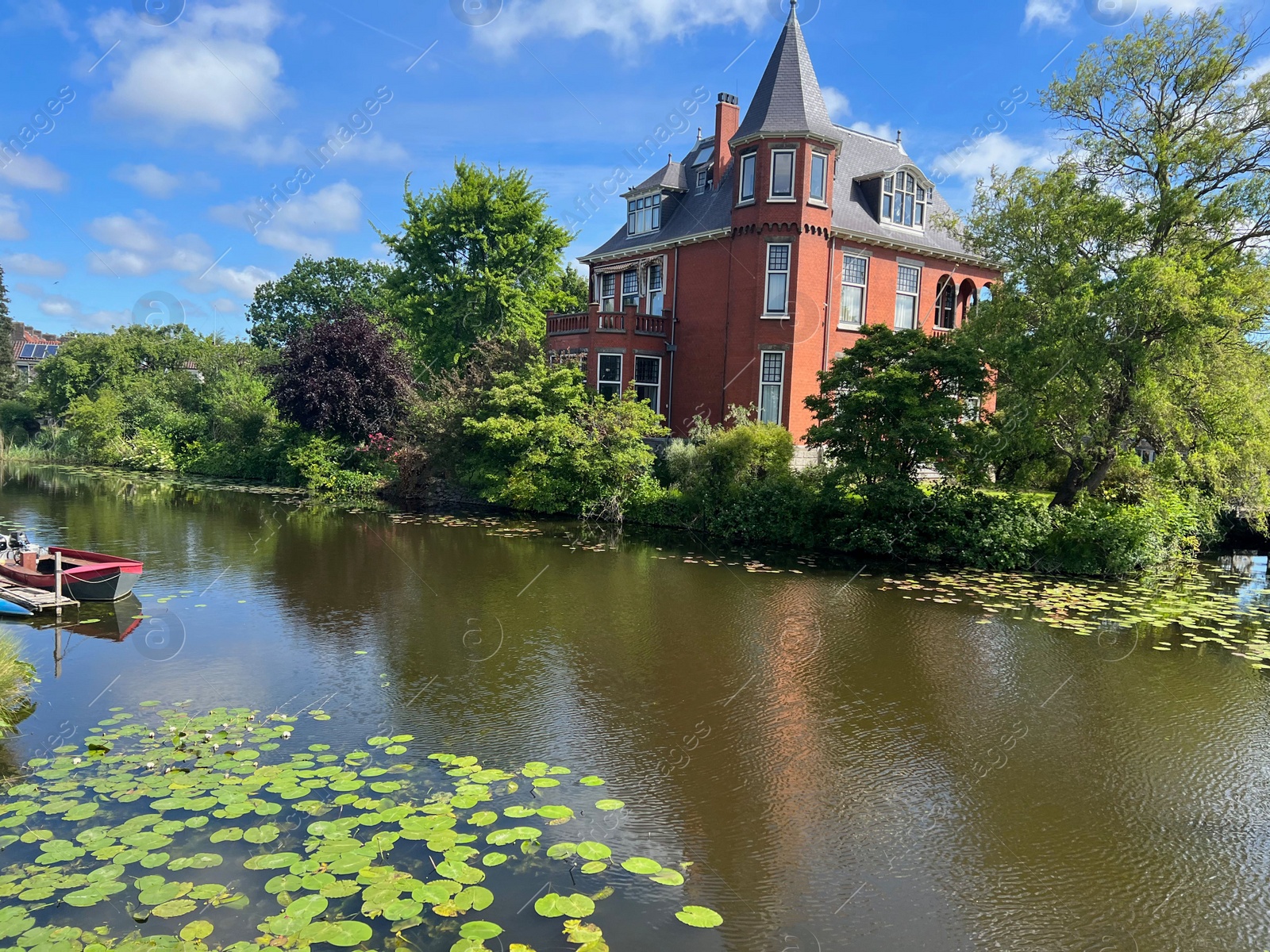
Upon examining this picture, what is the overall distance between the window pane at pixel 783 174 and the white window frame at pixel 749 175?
1.88ft

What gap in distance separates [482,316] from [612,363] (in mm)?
9054

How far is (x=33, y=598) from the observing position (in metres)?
12.0

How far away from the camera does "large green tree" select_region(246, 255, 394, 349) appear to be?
6319 cm

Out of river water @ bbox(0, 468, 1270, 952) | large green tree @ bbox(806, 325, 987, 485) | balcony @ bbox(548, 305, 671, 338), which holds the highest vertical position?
balcony @ bbox(548, 305, 671, 338)

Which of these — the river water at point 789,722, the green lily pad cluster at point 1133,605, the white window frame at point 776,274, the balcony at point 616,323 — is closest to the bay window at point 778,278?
the white window frame at point 776,274

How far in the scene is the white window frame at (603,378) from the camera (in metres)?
27.9

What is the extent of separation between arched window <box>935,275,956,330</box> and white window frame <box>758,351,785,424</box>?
7.57m

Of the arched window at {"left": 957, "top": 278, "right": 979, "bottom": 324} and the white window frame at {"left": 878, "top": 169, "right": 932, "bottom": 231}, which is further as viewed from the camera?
the arched window at {"left": 957, "top": 278, "right": 979, "bottom": 324}

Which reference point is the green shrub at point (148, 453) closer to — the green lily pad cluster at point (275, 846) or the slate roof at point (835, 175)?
the slate roof at point (835, 175)

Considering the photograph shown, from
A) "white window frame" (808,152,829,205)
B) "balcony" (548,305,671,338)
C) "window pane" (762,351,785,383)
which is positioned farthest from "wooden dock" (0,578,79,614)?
"white window frame" (808,152,829,205)

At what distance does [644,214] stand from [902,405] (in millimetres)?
16816

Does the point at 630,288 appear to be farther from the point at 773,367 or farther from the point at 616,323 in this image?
the point at 773,367

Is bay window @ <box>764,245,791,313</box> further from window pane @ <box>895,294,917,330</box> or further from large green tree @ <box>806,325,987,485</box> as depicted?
large green tree @ <box>806,325,987,485</box>

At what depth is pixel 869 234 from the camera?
26453 mm
